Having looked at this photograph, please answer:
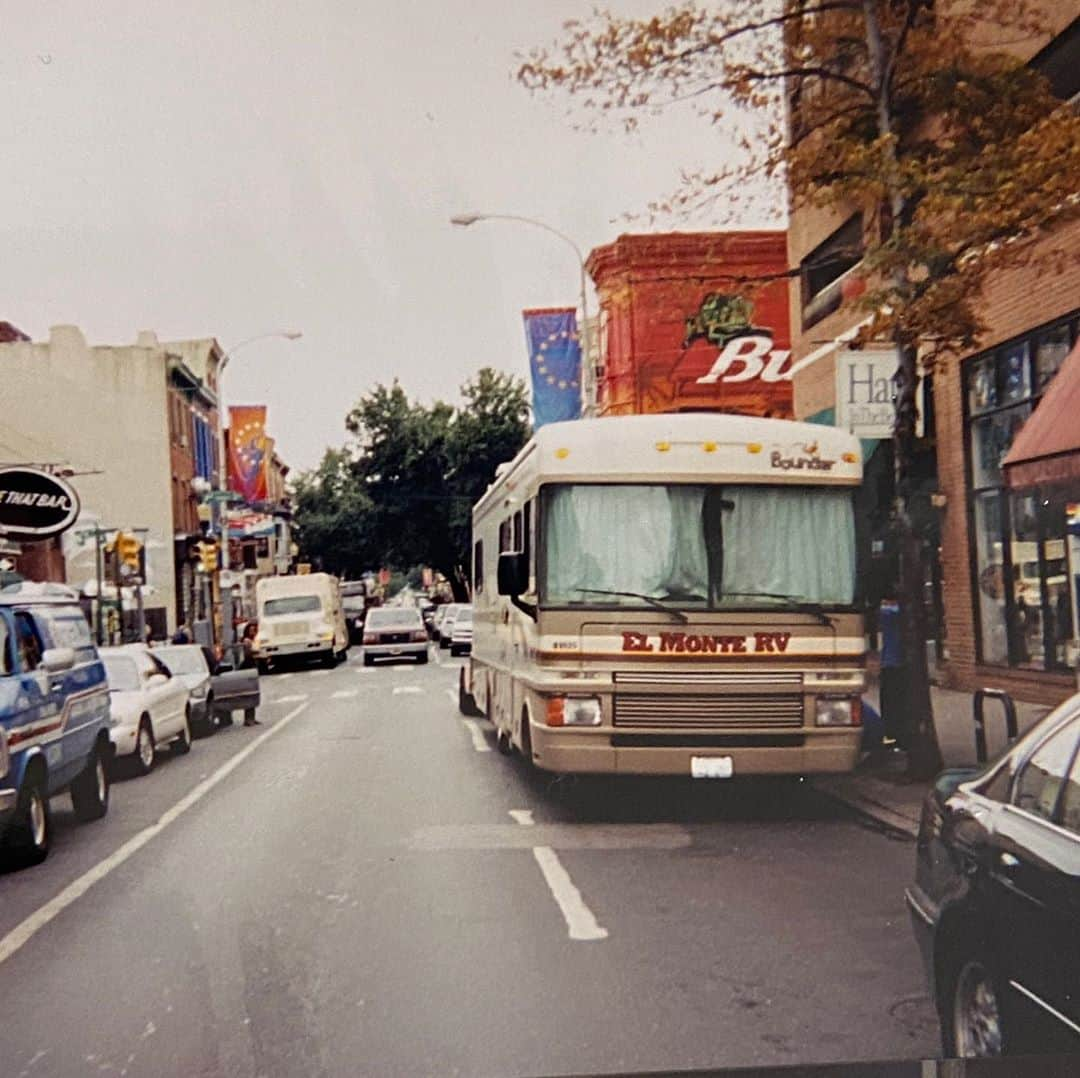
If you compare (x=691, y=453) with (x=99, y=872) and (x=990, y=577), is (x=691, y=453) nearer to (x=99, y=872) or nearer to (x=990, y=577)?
(x=99, y=872)

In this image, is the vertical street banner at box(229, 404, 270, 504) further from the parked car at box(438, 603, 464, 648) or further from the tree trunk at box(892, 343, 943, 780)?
the parked car at box(438, 603, 464, 648)

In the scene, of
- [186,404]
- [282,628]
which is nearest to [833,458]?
[186,404]

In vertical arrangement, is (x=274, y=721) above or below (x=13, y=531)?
below

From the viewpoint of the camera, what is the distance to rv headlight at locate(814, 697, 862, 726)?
1156cm

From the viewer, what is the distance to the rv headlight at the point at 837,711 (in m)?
11.6

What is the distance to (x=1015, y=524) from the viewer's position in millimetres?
18688

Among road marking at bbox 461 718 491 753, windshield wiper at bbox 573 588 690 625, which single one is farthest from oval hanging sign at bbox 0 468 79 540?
windshield wiper at bbox 573 588 690 625

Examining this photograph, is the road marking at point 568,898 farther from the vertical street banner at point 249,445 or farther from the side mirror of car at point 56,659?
the vertical street banner at point 249,445

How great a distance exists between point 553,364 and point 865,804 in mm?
24493

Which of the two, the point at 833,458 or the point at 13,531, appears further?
the point at 13,531

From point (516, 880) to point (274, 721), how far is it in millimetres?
15806

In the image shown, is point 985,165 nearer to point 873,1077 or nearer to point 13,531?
point 873,1077

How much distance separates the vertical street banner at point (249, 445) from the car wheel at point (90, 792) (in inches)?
406

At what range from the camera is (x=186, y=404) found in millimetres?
27453
